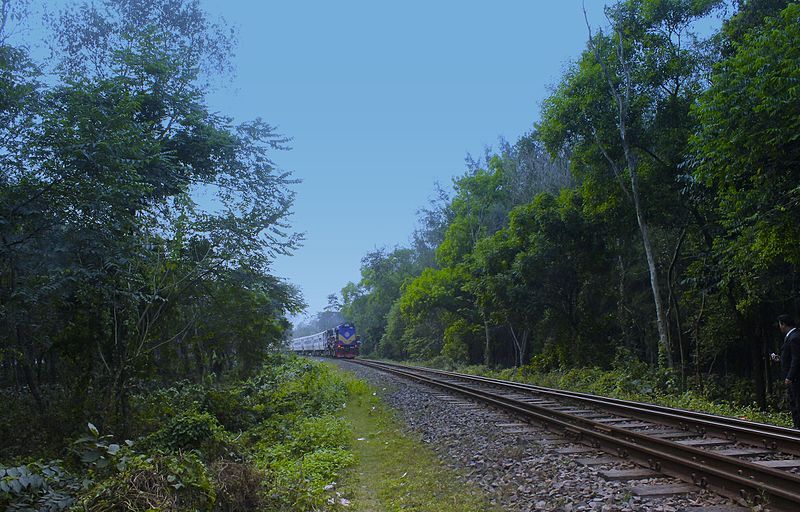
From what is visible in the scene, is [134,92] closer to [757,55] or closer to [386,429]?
[386,429]

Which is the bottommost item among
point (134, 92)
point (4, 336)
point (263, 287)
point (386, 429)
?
point (386, 429)

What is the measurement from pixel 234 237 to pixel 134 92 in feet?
15.5

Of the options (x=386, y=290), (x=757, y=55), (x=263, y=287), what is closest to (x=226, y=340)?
(x=263, y=287)

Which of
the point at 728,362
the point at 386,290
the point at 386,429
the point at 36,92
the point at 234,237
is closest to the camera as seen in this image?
the point at 36,92

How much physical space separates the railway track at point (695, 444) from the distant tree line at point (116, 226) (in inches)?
303

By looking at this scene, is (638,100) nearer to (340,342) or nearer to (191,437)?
(191,437)

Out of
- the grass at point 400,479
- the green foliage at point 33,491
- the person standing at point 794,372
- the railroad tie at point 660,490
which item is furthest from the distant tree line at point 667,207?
the green foliage at point 33,491

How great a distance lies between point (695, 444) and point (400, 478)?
3869mm

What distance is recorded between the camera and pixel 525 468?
265 inches

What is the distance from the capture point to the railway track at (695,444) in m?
5.01

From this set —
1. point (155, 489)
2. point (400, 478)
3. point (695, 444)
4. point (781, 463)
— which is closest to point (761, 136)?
point (695, 444)

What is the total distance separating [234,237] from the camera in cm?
1221

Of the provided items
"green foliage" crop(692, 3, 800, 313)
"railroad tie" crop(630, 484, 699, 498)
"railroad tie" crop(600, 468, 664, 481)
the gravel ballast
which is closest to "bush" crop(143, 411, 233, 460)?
the gravel ballast

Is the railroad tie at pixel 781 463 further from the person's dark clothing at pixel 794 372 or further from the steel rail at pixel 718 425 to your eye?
the person's dark clothing at pixel 794 372
